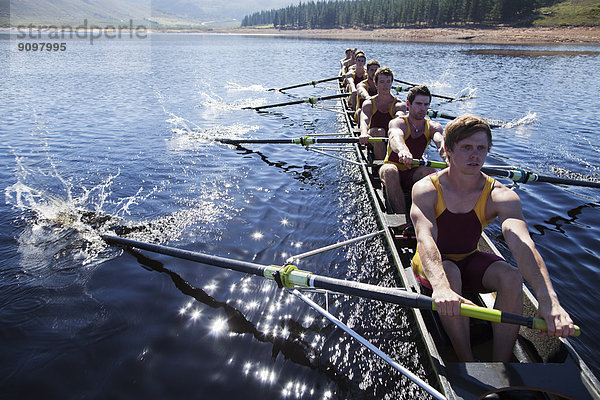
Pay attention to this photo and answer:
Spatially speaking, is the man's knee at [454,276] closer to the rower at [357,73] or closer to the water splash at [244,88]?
the rower at [357,73]

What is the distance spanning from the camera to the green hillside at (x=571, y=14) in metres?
70.5

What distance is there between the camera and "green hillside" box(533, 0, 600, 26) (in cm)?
7050

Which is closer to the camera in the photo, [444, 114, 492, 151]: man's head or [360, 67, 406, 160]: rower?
[444, 114, 492, 151]: man's head

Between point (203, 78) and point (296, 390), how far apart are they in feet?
83.6

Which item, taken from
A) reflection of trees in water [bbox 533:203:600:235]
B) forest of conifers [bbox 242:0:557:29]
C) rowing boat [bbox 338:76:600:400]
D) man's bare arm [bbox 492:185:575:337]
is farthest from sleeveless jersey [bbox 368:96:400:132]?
forest of conifers [bbox 242:0:557:29]

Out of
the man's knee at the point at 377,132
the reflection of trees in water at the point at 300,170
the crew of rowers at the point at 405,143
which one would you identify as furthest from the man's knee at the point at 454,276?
the reflection of trees in water at the point at 300,170

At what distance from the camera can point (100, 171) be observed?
948cm

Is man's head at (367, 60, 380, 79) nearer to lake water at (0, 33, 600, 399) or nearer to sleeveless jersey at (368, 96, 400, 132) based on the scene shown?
sleeveless jersey at (368, 96, 400, 132)

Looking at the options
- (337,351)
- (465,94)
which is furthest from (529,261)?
(465,94)

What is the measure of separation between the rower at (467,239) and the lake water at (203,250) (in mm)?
1055

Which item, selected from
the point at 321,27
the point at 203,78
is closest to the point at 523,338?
the point at 203,78

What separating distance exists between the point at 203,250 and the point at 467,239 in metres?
4.34

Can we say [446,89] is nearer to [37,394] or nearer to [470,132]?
[470,132]

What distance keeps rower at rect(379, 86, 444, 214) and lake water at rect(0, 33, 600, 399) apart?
3.44 feet
